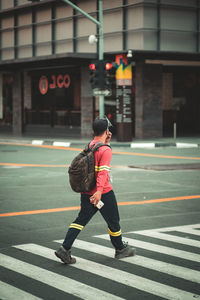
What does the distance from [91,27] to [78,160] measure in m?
24.8

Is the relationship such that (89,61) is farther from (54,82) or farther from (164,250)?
(164,250)

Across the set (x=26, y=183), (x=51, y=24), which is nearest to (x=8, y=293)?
(x=26, y=183)

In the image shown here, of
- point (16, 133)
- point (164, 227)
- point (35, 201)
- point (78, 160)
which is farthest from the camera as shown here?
point (16, 133)

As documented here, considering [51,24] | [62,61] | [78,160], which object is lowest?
[78,160]

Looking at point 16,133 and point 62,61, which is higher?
point 62,61

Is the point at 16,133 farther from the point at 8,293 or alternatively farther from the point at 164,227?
the point at 8,293

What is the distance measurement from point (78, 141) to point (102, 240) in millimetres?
21599

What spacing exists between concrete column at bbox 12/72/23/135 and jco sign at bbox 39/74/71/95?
5.38 feet

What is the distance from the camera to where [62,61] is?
30609 mm

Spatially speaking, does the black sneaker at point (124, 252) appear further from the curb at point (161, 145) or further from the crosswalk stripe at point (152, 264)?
the curb at point (161, 145)

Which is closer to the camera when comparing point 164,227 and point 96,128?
point 96,128

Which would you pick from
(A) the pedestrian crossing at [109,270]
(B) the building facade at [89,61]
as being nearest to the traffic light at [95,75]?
(B) the building facade at [89,61]

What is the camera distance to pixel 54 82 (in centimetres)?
3362

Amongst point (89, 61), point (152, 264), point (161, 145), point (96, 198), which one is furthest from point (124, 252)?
point (89, 61)
